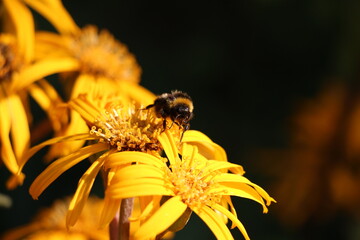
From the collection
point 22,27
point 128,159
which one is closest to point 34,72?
point 22,27

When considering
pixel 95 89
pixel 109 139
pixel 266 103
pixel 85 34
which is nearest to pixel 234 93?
pixel 266 103

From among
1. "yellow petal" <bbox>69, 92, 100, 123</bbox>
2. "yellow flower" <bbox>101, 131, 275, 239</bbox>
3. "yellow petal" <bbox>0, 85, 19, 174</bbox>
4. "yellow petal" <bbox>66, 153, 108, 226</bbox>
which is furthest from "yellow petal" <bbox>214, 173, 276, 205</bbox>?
"yellow petal" <bbox>0, 85, 19, 174</bbox>

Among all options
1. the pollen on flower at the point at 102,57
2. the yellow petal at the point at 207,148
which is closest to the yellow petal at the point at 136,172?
the yellow petal at the point at 207,148

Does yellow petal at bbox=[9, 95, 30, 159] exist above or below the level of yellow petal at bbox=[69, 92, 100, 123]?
below

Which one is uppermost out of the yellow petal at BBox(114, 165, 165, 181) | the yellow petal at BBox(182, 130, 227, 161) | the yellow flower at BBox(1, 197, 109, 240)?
the yellow petal at BBox(114, 165, 165, 181)

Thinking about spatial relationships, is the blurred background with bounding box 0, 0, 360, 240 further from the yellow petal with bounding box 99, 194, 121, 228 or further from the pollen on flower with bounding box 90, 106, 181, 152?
the yellow petal with bounding box 99, 194, 121, 228

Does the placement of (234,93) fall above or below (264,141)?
above

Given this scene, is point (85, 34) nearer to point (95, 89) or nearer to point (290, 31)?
point (95, 89)

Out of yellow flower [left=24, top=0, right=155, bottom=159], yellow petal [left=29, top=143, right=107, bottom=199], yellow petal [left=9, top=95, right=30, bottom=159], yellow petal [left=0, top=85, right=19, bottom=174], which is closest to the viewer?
yellow petal [left=29, top=143, right=107, bottom=199]
